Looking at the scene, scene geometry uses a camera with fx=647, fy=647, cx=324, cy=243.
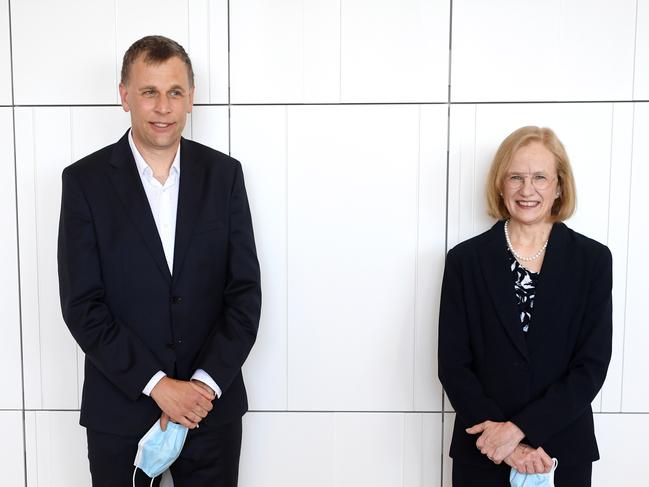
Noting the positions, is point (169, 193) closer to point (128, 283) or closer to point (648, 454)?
point (128, 283)

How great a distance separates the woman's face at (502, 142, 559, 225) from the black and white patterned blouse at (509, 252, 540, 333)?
16 centimetres

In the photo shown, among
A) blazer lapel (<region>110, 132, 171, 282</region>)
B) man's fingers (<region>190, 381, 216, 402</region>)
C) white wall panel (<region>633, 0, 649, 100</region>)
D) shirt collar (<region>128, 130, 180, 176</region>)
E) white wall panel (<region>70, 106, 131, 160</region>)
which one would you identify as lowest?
man's fingers (<region>190, 381, 216, 402</region>)

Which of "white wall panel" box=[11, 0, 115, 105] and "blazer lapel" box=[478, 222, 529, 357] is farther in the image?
"white wall panel" box=[11, 0, 115, 105]

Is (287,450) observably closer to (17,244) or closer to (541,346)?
(541,346)

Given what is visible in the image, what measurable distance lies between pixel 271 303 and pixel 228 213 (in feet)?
1.51

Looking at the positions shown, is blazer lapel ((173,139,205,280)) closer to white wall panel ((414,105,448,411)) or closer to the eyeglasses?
white wall panel ((414,105,448,411))

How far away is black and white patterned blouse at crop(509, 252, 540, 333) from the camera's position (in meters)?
1.86

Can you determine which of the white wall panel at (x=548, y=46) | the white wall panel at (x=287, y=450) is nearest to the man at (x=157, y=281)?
the white wall panel at (x=287, y=450)

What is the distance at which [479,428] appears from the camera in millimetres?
1858

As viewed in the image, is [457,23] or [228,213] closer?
[228,213]

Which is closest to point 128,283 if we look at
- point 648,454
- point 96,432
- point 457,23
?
point 96,432

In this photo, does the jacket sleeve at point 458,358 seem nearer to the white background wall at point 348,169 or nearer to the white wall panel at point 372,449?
the white background wall at point 348,169

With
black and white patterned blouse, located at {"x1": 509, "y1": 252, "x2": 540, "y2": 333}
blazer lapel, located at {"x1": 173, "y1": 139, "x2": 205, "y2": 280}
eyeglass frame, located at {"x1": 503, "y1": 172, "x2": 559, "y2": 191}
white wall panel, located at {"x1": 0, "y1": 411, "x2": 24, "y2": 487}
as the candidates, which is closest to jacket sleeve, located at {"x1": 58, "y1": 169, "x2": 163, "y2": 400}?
blazer lapel, located at {"x1": 173, "y1": 139, "x2": 205, "y2": 280}

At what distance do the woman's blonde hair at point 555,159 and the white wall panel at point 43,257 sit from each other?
1.44 metres
